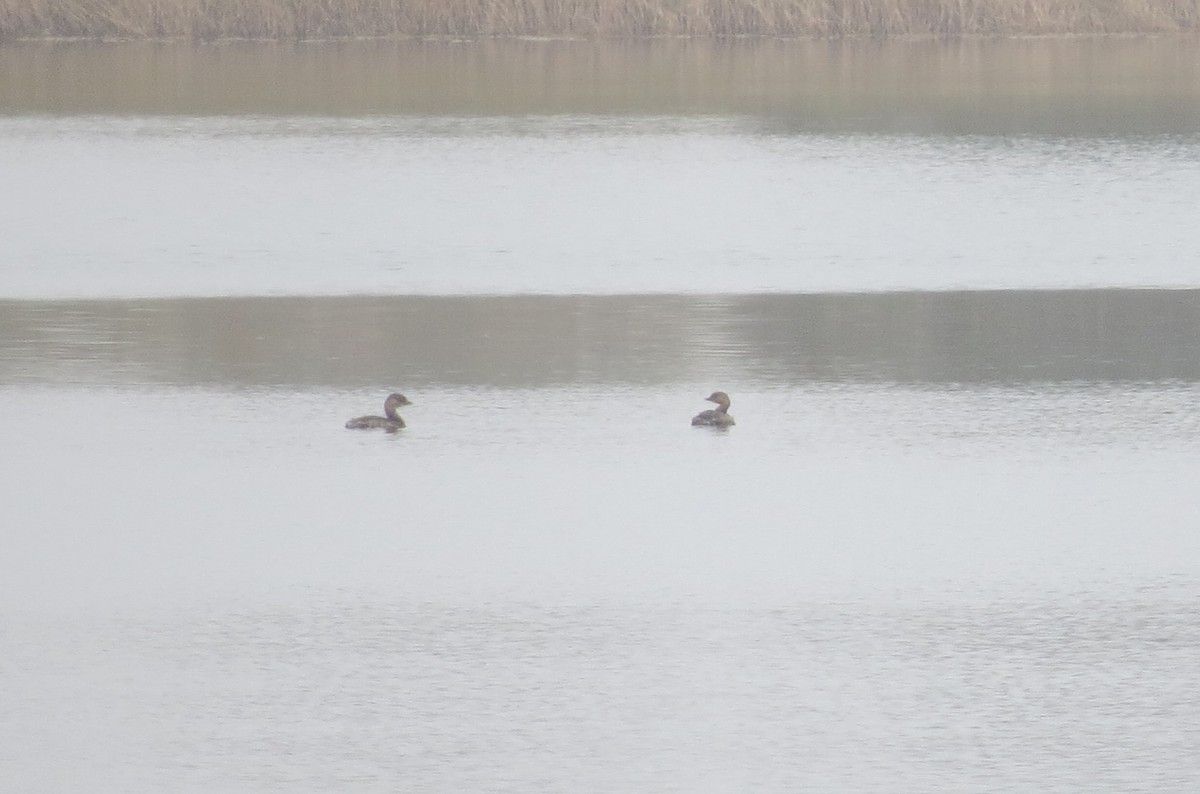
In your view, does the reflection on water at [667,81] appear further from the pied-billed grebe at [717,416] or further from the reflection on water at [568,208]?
the pied-billed grebe at [717,416]

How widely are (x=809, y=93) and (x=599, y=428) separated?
14.5 metres

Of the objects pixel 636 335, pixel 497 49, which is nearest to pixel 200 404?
pixel 636 335

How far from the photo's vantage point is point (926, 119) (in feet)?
66.2

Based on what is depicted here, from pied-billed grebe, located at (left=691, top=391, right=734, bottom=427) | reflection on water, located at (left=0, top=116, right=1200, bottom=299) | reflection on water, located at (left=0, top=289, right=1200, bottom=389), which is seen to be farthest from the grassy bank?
pied-billed grebe, located at (left=691, top=391, right=734, bottom=427)

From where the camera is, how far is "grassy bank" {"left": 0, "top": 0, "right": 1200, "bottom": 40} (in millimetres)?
28219

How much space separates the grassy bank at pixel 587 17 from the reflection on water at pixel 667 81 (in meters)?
0.27

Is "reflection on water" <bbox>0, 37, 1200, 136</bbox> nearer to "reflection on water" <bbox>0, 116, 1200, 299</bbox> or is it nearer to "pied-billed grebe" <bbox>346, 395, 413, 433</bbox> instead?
"reflection on water" <bbox>0, 116, 1200, 299</bbox>

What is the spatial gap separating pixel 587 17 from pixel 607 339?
61.7 feet

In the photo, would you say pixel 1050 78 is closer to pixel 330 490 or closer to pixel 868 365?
pixel 868 365

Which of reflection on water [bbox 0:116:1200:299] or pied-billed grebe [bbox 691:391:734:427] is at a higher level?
reflection on water [bbox 0:116:1200:299]

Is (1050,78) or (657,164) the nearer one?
(657,164)

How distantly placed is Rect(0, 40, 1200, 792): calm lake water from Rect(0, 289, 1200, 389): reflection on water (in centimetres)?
3

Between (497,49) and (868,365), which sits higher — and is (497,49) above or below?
above

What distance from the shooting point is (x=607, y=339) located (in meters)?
10.1
